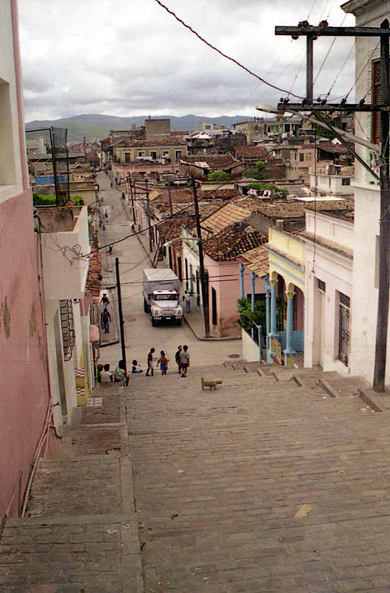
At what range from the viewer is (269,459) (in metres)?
8.61

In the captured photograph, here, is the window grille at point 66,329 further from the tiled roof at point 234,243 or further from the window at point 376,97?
the tiled roof at point 234,243

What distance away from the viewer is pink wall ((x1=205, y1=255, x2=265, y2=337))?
26547 millimetres

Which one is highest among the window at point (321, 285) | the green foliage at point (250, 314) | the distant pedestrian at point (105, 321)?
the window at point (321, 285)

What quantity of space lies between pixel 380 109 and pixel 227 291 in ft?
54.5

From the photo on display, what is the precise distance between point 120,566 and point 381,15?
34.9 feet

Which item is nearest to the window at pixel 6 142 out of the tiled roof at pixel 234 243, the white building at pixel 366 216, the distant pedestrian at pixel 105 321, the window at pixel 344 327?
the white building at pixel 366 216

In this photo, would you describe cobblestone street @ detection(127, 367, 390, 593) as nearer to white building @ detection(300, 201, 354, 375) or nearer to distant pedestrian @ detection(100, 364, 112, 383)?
white building @ detection(300, 201, 354, 375)

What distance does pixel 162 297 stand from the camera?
3022 cm

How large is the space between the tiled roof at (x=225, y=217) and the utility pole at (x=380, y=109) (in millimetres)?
19157

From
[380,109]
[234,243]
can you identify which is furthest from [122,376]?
[380,109]

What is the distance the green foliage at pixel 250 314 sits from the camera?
22438mm

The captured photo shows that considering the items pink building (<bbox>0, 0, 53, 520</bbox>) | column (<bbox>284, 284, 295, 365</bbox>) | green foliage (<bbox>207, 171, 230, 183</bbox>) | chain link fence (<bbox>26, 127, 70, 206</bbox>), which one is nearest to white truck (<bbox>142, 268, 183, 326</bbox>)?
column (<bbox>284, 284, 295, 365</bbox>)

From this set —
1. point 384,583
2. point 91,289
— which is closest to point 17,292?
point 384,583

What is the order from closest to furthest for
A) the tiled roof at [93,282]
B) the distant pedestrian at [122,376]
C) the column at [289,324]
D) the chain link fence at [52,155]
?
1. the chain link fence at [52,155]
2. the tiled roof at [93,282]
3. the distant pedestrian at [122,376]
4. the column at [289,324]
